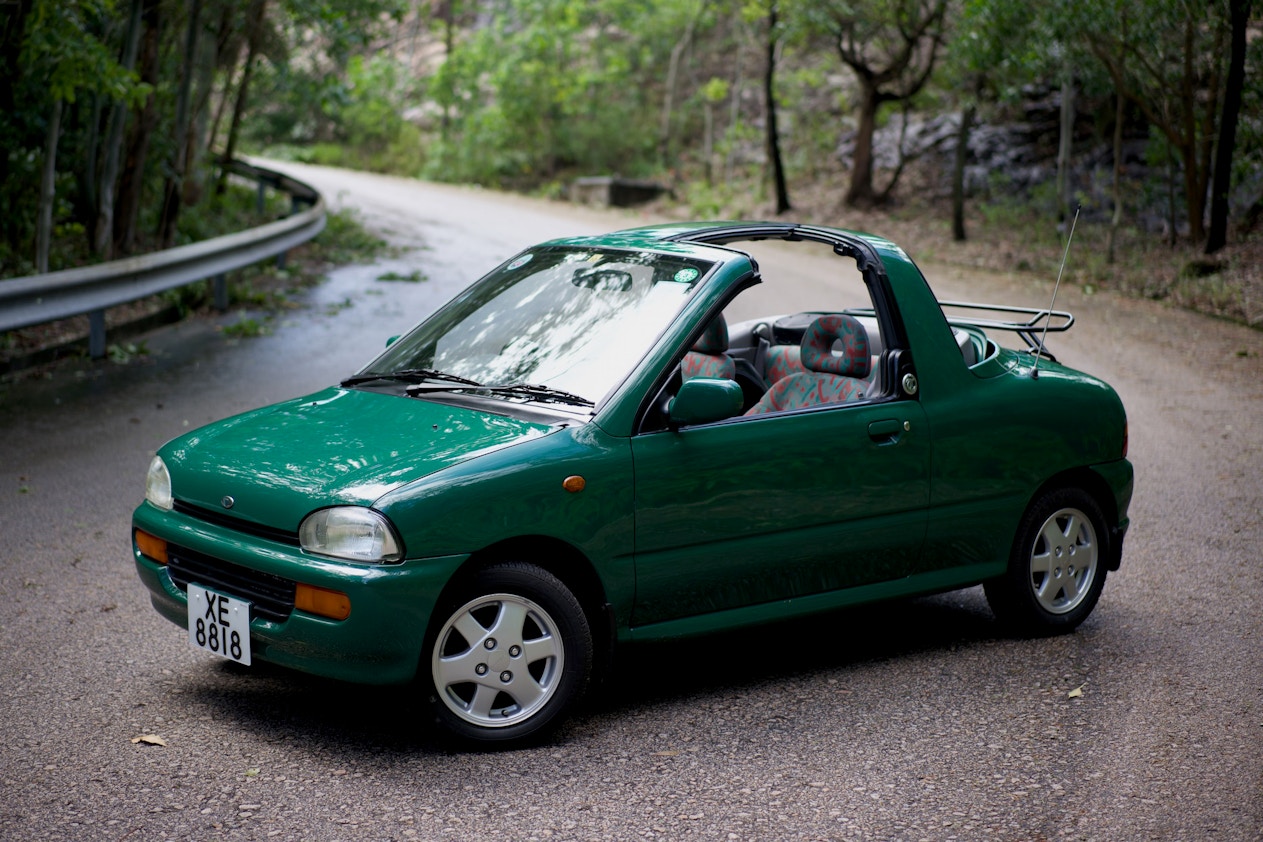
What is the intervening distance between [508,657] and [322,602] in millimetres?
634

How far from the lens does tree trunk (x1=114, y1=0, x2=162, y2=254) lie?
1505cm

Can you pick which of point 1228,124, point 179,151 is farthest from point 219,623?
point 1228,124

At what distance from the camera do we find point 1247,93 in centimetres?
2044

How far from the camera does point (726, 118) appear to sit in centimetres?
4188

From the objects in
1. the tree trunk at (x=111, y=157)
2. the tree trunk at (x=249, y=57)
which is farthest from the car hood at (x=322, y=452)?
the tree trunk at (x=249, y=57)

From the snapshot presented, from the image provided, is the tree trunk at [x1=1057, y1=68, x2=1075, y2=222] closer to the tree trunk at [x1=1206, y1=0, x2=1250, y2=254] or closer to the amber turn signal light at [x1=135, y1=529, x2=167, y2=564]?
the tree trunk at [x1=1206, y1=0, x2=1250, y2=254]

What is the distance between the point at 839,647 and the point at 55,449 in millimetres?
5461

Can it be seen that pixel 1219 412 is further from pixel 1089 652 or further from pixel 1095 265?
pixel 1095 265

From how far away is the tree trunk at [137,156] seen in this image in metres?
15.0

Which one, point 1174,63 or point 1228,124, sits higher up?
point 1174,63

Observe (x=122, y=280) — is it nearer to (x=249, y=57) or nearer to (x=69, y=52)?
(x=69, y=52)

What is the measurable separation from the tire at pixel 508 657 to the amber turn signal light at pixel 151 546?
1056mm

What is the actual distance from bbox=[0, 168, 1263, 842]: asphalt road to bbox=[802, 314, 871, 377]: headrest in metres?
1.19

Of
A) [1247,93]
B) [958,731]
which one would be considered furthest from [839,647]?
[1247,93]
